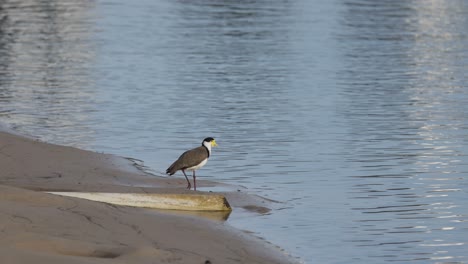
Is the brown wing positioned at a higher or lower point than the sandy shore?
higher

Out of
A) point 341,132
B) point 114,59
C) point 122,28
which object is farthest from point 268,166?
point 122,28

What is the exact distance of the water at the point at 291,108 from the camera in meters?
16.2

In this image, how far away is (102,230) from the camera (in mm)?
12602

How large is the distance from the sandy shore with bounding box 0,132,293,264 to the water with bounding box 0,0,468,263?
905mm

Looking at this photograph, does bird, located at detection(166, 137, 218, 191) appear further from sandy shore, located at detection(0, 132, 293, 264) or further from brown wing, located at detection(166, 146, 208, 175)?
sandy shore, located at detection(0, 132, 293, 264)

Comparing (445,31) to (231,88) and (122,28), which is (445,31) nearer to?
(122,28)

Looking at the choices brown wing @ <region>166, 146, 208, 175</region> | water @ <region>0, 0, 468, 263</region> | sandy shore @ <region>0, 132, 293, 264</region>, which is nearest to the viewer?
sandy shore @ <region>0, 132, 293, 264</region>

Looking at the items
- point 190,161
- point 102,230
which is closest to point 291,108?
point 190,161

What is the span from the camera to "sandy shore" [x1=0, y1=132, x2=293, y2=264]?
37.0 ft

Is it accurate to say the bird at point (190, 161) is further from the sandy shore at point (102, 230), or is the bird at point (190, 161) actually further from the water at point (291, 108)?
the water at point (291, 108)

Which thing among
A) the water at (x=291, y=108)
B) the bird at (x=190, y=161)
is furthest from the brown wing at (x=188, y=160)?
the water at (x=291, y=108)

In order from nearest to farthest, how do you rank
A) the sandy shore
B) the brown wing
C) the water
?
the sandy shore → the water → the brown wing

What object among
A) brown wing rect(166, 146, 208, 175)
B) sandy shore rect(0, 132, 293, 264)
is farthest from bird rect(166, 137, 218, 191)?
sandy shore rect(0, 132, 293, 264)

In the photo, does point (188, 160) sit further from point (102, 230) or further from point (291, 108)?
point (291, 108)
